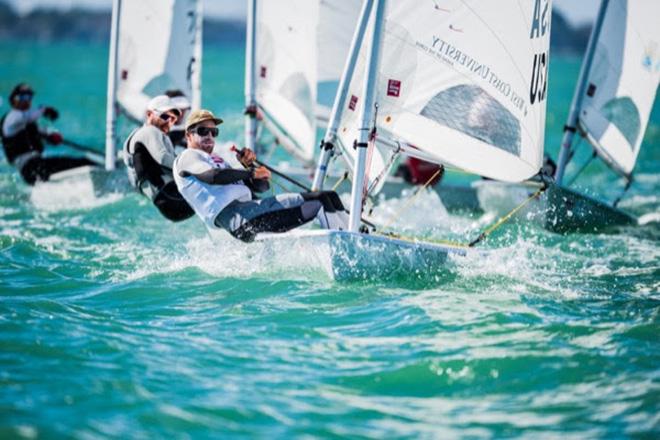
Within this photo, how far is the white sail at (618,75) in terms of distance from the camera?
942 centimetres

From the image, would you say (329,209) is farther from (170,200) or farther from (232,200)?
(170,200)

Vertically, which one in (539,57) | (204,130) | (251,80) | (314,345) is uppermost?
(539,57)

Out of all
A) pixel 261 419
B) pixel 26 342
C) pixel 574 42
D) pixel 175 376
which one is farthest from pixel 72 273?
pixel 574 42

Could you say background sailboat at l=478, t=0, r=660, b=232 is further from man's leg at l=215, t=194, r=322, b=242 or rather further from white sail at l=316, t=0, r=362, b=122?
man's leg at l=215, t=194, r=322, b=242

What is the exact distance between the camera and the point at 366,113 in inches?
229

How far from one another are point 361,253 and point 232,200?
1027mm

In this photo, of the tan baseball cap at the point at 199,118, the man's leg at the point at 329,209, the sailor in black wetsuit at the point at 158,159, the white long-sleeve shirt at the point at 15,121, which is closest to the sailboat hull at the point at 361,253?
the man's leg at the point at 329,209

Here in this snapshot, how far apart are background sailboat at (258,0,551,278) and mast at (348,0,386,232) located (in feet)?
0.31

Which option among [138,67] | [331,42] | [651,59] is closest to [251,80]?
[331,42]

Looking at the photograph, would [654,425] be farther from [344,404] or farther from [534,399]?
[344,404]

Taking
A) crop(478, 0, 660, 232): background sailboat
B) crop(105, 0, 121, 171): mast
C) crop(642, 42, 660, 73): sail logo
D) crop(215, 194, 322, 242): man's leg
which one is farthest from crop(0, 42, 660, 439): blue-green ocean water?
crop(642, 42, 660, 73): sail logo

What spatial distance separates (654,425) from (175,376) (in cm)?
243

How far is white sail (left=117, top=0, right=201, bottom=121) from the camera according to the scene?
10.9 meters

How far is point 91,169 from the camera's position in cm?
977
